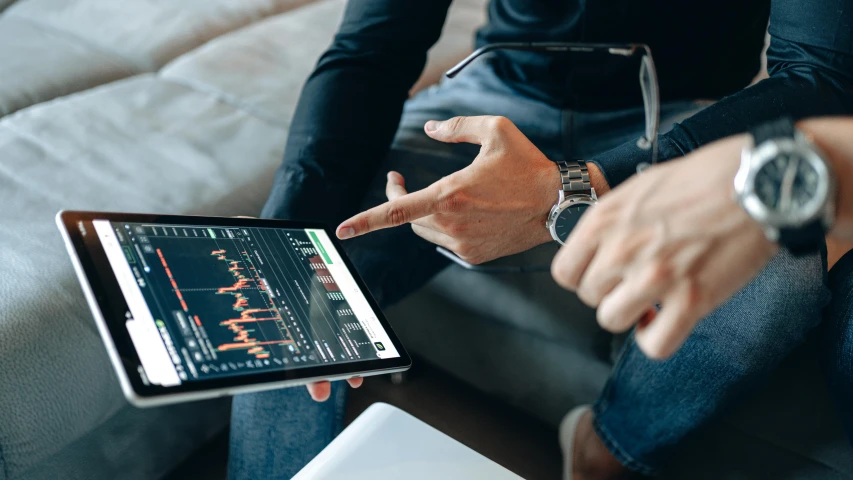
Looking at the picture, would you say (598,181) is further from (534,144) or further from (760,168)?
(760,168)

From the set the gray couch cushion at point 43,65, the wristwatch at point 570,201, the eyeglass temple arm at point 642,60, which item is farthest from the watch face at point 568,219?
the gray couch cushion at point 43,65

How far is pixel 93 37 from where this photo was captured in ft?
4.26

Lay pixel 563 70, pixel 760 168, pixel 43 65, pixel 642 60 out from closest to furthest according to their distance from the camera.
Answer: pixel 760 168 < pixel 642 60 < pixel 563 70 < pixel 43 65

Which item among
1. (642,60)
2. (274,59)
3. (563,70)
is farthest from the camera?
(274,59)

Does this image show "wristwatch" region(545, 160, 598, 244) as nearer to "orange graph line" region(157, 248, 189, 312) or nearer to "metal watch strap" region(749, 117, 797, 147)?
"metal watch strap" region(749, 117, 797, 147)

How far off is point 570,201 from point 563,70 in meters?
0.29

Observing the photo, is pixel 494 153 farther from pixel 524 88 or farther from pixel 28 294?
pixel 28 294

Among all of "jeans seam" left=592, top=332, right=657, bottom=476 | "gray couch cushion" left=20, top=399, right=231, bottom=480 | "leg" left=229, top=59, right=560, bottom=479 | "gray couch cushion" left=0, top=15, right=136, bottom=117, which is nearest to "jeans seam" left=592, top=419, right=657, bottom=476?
"jeans seam" left=592, top=332, right=657, bottom=476

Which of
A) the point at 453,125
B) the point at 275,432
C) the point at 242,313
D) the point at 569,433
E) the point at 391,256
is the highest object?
the point at 453,125

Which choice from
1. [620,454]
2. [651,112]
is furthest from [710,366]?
[651,112]

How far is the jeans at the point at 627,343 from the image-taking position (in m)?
0.71

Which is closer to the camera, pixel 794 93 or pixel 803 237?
pixel 803 237

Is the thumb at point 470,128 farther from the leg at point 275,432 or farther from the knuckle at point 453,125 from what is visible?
the leg at point 275,432

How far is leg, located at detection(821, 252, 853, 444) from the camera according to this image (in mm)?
689
